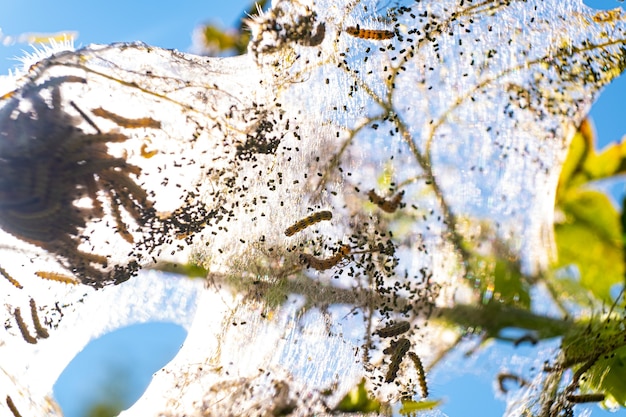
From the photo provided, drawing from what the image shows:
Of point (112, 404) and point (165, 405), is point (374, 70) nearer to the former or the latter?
point (165, 405)

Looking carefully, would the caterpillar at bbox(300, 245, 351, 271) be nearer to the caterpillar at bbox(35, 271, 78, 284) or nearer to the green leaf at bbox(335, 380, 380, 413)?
the green leaf at bbox(335, 380, 380, 413)

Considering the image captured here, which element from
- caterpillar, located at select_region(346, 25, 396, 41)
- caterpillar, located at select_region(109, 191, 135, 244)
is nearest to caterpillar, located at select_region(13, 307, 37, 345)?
caterpillar, located at select_region(109, 191, 135, 244)

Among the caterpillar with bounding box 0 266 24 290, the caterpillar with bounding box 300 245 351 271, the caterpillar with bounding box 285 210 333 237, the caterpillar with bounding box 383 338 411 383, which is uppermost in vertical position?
the caterpillar with bounding box 0 266 24 290

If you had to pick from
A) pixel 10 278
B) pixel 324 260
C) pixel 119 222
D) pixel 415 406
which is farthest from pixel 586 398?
pixel 10 278

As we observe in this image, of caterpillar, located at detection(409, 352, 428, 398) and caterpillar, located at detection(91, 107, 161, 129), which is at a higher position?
caterpillar, located at detection(91, 107, 161, 129)

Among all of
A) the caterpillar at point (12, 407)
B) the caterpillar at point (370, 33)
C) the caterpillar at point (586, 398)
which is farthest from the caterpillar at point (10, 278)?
the caterpillar at point (586, 398)

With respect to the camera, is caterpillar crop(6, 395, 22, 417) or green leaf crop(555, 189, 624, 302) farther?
caterpillar crop(6, 395, 22, 417)

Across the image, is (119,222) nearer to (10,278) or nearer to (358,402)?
(10,278)
